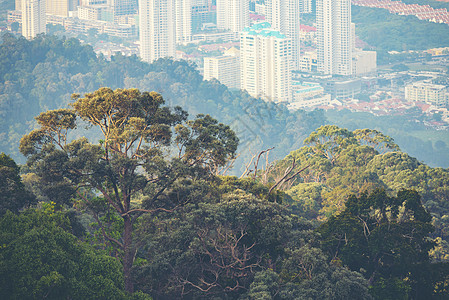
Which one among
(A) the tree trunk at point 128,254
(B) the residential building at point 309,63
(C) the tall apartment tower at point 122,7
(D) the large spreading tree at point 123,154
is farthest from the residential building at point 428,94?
(A) the tree trunk at point 128,254

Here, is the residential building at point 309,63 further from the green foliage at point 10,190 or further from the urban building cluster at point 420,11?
the green foliage at point 10,190

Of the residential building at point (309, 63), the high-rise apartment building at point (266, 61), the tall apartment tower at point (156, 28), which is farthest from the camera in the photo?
the residential building at point (309, 63)

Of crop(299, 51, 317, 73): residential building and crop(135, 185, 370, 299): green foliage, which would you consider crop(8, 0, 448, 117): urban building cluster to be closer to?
crop(299, 51, 317, 73): residential building

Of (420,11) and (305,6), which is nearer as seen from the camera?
(420,11)

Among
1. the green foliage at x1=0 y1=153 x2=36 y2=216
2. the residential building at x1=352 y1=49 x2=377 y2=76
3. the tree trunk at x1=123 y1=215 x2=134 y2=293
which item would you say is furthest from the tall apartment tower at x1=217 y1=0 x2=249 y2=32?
the green foliage at x1=0 y1=153 x2=36 y2=216

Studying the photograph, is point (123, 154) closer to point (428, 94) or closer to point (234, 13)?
point (428, 94)

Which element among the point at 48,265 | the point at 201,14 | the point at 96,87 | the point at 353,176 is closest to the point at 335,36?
the point at 201,14

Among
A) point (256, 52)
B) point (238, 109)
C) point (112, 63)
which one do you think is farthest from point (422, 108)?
point (112, 63)

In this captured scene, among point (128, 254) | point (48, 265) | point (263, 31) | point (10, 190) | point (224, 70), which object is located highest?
point (263, 31)
